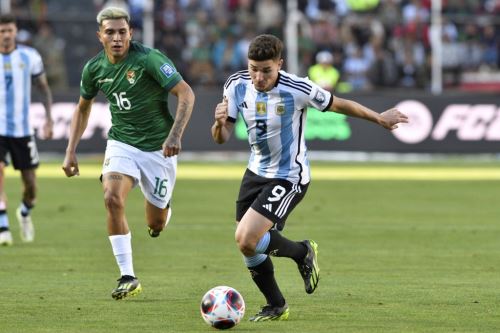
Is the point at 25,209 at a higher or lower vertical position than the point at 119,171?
lower

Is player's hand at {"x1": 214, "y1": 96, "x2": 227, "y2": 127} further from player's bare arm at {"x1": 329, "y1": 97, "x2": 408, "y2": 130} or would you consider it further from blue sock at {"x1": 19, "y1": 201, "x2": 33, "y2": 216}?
blue sock at {"x1": 19, "y1": 201, "x2": 33, "y2": 216}

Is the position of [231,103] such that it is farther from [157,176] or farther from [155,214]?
[155,214]

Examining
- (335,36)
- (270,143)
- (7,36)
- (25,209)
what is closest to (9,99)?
(7,36)

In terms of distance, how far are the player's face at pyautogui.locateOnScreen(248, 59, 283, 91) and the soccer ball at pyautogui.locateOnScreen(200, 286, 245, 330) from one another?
4.91 ft

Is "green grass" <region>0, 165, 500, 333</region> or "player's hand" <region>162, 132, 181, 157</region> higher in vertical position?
"player's hand" <region>162, 132, 181, 157</region>

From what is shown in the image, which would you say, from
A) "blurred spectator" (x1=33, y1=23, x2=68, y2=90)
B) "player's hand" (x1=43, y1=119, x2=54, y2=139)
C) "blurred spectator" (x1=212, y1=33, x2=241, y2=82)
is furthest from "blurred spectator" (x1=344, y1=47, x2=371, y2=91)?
"player's hand" (x1=43, y1=119, x2=54, y2=139)

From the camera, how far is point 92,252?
43.6ft

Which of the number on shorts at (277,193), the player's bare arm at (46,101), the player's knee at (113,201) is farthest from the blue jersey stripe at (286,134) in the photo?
the player's bare arm at (46,101)

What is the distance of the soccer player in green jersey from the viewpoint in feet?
→ 33.4

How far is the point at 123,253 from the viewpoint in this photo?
1018 cm

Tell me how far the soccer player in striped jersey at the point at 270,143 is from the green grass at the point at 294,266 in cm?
50

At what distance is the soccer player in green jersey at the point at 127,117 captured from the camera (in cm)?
1018

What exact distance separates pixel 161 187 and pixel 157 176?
0.15m

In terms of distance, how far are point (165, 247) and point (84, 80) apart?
3.61 metres
